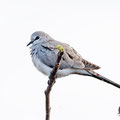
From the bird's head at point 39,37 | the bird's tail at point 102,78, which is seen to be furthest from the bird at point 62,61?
the bird's head at point 39,37

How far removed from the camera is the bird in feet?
24.9

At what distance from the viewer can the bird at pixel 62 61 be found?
299 inches

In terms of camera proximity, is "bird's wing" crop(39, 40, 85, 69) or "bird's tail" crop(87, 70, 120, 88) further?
"bird's wing" crop(39, 40, 85, 69)

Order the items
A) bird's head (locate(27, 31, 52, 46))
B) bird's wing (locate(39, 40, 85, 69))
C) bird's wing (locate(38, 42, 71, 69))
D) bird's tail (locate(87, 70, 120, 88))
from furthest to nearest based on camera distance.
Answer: bird's head (locate(27, 31, 52, 46))
bird's wing (locate(38, 42, 71, 69))
bird's wing (locate(39, 40, 85, 69))
bird's tail (locate(87, 70, 120, 88))

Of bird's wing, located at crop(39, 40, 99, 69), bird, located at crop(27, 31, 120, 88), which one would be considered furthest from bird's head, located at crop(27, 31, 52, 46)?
bird's wing, located at crop(39, 40, 99, 69)

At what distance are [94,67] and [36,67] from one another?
1.39 m

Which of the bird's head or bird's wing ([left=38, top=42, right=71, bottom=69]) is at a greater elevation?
the bird's head

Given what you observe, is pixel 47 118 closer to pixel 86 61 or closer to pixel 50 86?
pixel 50 86

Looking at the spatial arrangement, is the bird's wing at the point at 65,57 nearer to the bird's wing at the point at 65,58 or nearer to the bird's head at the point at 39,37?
the bird's wing at the point at 65,58

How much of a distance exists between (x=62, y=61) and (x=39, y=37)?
5.03ft

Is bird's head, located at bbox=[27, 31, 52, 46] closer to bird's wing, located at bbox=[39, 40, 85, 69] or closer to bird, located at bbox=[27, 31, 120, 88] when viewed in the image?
bird, located at bbox=[27, 31, 120, 88]

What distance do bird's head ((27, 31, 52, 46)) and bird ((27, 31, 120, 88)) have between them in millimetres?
219

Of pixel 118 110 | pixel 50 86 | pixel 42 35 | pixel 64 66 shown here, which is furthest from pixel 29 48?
pixel 118 110

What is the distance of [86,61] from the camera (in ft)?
26.0
